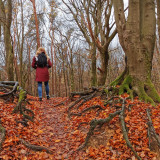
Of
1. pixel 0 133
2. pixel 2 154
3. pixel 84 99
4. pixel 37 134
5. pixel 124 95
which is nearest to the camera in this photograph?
pixel 2 154

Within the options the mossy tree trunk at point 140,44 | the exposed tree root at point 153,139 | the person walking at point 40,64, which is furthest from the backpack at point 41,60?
the exposed tree root at point 153,139

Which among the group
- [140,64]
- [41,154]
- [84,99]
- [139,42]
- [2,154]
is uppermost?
[139,42]

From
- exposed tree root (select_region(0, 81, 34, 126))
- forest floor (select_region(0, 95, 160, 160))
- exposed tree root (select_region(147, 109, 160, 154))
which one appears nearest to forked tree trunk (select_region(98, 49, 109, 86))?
forest floor (select_region(0, 95, 160, 160))

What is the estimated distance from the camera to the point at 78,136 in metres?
3.22

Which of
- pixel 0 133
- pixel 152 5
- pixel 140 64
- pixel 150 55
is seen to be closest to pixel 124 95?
pixel 140 64

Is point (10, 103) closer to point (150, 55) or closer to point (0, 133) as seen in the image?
point (0, 133)

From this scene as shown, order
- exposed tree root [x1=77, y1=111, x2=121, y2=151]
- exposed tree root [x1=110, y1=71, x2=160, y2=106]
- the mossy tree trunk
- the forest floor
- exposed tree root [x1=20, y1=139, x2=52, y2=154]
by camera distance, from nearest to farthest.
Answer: the forest floor
exposed tree root [x1=20, y1=139, x2=52, y2=154]
exposed tree root [x1=77, y1=111, x2=121, y2=151]
exposed tree root [x1=110, y1=71, x2=160, y2=106]
the mossy tree trunk

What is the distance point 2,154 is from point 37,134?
1.08 metres

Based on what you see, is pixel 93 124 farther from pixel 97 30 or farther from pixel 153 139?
pixel 97 30

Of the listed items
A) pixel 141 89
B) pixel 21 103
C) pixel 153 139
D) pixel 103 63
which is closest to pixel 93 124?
pixel 153 139

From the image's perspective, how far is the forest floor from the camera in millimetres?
2492

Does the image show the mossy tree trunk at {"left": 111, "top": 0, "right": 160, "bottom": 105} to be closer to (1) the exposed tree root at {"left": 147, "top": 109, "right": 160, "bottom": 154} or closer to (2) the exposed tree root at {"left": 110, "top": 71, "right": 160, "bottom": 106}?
(2) the exposed tree root at {"left": 110, "top": 71, "right": 160, "bottom": 106}

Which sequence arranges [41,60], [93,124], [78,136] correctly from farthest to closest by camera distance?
[41,60] → [78,136] → [93,124]

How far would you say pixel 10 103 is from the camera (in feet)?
14.7
